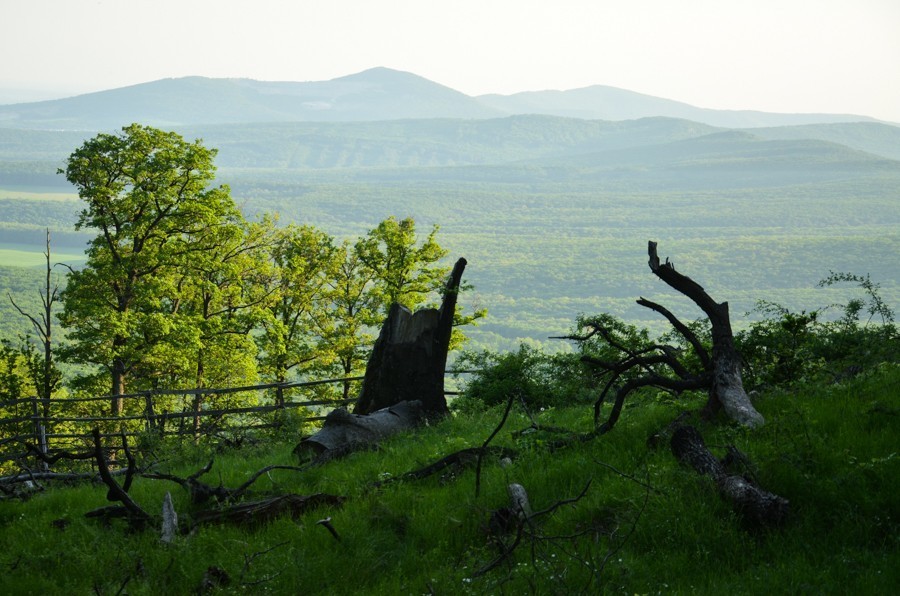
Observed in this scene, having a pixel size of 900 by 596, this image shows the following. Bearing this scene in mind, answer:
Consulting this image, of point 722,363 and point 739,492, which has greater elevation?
point 722,363

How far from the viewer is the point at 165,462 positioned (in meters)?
12.4

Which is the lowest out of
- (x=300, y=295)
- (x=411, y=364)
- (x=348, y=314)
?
(x=348, y=314)

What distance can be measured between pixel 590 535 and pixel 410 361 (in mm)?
7088

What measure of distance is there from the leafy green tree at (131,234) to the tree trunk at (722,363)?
22459 mm

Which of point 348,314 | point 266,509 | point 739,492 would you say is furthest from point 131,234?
point 739,492

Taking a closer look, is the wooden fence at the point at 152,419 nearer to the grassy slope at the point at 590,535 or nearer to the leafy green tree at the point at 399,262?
the grassy slope at the point at 590,535

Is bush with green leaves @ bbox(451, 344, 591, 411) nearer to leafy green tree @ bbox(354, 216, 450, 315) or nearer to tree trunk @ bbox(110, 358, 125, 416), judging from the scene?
tree trunk @ bbox(110, 358, 125, 416)

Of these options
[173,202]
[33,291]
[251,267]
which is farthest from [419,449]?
[33,291]

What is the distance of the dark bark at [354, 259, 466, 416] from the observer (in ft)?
43.4

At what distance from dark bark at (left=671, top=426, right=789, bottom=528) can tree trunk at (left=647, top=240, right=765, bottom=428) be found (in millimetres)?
1056

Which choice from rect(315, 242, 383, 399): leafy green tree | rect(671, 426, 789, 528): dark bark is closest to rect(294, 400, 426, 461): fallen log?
rect(671, 426, 789, 528): dark bark

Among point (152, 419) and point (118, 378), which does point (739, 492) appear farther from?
point (118, 378)

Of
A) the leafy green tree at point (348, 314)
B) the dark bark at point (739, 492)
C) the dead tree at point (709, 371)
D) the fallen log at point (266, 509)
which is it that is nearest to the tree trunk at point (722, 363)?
the dead tree at point (709, 371)

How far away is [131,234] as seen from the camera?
29141 mm
